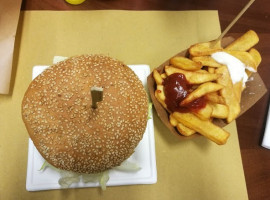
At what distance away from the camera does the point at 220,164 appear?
1243 mm

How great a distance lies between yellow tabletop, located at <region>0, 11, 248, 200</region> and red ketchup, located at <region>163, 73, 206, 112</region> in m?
0.27

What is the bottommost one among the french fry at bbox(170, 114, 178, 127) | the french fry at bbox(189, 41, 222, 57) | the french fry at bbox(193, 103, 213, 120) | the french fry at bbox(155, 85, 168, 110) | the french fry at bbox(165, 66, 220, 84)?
the french fry at bbox(170, 114, 178, 127)

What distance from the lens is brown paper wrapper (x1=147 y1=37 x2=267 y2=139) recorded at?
1108mm

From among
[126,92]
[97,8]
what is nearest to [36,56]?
[97,8]

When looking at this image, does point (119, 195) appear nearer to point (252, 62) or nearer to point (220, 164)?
point (220, 164)

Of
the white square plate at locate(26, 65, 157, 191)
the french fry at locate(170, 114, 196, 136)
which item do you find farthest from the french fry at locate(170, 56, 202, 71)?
the white square plate at locate(26, 65, 157, 191)

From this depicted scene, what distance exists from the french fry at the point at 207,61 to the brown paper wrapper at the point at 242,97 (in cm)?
10

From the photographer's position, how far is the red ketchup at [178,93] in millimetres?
988

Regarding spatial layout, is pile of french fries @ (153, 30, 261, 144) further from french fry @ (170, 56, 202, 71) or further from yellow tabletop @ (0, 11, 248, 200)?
yellow tabletop @ (0, 11, 248, 200)

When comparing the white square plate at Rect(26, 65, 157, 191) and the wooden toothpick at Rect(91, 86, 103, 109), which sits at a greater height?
the wooden toothpick at Rect(91, 86, 103, 109)

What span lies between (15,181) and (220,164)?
0.98 m

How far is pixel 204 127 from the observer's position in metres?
1.00

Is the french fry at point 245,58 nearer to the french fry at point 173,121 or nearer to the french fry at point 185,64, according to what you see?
the french fry at point 185,64

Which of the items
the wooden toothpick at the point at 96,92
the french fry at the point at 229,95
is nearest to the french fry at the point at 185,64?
the french fry at the point at 229,95
